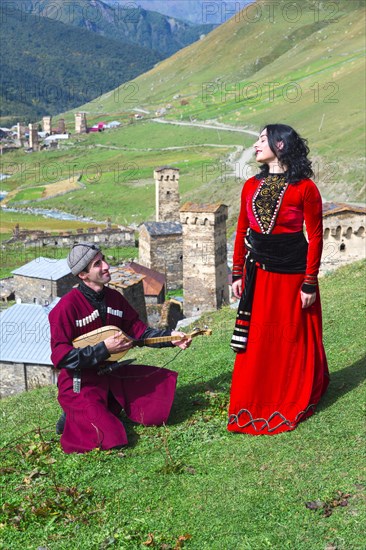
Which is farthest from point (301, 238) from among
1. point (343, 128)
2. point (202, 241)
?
point (343, 128)

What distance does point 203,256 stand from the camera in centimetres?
3462

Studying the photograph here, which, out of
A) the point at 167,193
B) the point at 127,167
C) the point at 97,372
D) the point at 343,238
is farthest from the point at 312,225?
the point at 127,167

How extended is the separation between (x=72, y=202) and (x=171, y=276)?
44.1m

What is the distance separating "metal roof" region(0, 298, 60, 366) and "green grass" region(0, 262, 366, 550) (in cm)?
1263

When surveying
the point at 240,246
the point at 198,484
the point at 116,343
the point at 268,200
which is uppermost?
the point at 268,200

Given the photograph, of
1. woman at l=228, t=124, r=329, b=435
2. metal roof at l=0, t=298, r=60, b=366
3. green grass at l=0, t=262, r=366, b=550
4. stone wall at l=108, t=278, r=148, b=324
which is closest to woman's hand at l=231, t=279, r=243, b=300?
woman at l=228, t=124, r=329, b=435

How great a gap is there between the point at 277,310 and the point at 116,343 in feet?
6.21

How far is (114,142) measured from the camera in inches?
5197

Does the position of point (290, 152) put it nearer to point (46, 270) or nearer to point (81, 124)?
point (46, 270)

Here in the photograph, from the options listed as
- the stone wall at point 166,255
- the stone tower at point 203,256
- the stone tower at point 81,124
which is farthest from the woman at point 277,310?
the stone tower at point 81,124

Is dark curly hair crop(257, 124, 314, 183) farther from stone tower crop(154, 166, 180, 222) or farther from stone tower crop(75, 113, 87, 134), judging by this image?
stone tower crop(75, 113, 87, 134)

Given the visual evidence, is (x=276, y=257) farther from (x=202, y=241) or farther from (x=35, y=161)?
(x=35, y=161)

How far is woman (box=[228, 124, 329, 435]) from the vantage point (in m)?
8.54

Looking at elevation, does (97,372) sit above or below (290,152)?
below
